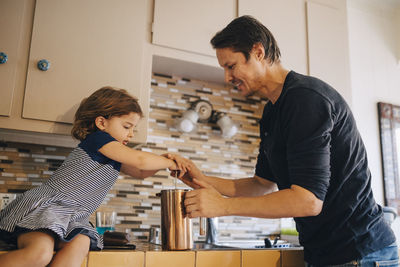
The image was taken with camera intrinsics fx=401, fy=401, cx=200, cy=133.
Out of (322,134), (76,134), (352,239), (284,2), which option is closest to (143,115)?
(76,134)

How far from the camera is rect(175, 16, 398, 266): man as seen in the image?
1.08 m

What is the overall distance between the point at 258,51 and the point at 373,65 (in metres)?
2.11

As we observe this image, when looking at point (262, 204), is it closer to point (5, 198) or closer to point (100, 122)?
point (100, 122)

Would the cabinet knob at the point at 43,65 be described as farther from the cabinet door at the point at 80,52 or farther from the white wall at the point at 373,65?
the white wall at the point at 373,65

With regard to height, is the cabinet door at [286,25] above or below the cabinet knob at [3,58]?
above

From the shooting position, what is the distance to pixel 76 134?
5.14 ft

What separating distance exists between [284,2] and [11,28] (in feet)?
4.67

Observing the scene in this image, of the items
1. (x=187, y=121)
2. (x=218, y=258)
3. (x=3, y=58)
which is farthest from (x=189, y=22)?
(x=218, y=258)

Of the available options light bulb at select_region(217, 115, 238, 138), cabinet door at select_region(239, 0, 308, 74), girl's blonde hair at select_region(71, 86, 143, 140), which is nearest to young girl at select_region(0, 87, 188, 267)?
girl's blonde hair at select_region(71, 86, 143, 140)

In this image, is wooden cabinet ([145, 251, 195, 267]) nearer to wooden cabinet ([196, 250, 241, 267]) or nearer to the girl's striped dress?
wooden cabinet ([196, 250, 241, 267])

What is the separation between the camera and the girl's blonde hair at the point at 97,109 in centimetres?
156

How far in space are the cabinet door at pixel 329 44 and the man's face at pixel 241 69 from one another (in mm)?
995

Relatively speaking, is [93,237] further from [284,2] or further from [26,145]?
[284,2]

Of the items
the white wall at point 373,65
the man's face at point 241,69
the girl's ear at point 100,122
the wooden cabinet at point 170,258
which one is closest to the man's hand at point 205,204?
the wooden cabinet at point 170,258
